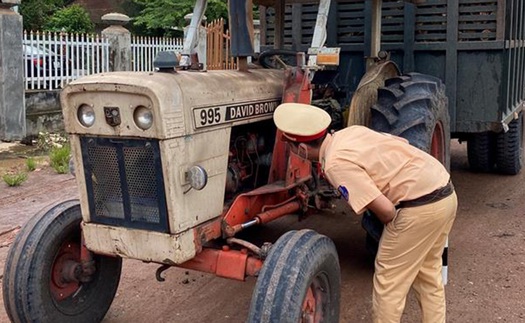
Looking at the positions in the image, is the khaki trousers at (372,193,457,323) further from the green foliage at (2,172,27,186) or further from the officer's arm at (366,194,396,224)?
the green foliage at (2,172,27,186)

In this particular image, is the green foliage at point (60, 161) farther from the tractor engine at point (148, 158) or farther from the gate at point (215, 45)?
the gate at point (215, 45)

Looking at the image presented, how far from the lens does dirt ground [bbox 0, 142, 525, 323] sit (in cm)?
469

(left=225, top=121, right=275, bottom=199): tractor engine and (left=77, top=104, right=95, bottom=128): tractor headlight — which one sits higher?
(left=77, top=104, right=95, bottom=128): tractor headlight

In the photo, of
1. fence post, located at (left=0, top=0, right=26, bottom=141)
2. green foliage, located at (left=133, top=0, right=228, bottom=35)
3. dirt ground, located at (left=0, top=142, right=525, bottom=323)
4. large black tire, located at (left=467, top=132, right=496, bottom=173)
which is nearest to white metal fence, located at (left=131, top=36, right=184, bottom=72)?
fence post, located at (left=0, top=0, right=26, bottom=141)

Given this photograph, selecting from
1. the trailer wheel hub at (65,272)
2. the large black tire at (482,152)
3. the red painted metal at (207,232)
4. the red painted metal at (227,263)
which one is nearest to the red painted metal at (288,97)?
the red painted metal at (207,232)

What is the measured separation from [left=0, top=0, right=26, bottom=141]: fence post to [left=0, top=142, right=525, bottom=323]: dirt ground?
11.6 ft

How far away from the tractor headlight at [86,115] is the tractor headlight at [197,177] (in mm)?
606

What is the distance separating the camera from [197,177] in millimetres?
3664

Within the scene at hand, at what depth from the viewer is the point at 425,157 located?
3865 millimetres

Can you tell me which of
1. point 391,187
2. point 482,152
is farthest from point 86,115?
point 482,152

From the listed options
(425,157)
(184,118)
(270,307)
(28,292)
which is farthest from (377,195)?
(28,292)

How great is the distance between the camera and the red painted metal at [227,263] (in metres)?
3.82

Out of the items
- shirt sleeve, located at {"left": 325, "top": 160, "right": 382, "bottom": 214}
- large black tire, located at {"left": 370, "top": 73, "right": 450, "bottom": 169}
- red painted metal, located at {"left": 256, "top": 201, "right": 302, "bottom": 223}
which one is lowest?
red painted metal, located at {"left": 256, "top": 201, "right": 302, "bottom": 223}

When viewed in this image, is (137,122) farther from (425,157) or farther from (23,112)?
(23,112)
